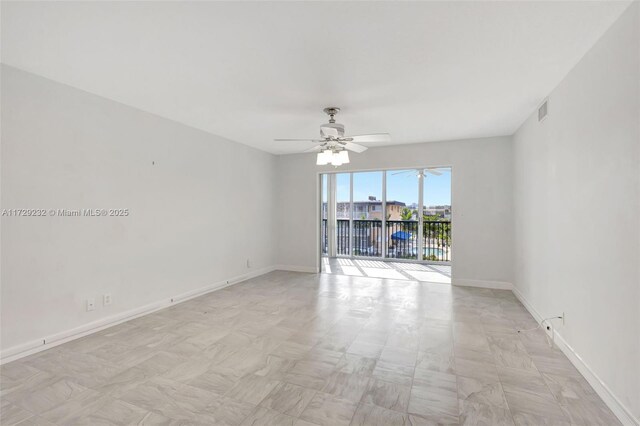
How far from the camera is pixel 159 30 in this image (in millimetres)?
1916

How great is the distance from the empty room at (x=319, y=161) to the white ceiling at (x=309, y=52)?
0.02m

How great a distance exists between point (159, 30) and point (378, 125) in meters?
2.75

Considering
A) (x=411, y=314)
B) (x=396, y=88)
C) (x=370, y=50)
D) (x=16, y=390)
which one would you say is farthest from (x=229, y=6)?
(x=411, y=314)

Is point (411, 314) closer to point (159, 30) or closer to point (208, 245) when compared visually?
point (208, 245)

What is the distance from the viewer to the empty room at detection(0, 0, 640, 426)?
1.78m

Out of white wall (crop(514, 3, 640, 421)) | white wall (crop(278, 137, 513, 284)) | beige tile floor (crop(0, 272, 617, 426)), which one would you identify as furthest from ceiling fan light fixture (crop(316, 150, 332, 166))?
white wall (crop(514, 3, 640, 421))

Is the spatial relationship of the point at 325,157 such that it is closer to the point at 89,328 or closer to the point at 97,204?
the point at 97,204

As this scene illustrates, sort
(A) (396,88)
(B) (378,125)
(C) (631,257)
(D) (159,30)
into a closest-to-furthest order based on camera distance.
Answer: (C) (631,257) → (D) (159,30) → (A) (396,88) → (B) (378,125)

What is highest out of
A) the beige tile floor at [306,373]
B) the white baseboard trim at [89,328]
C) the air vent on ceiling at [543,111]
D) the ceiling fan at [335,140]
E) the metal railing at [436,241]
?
the air vent on ceiling at [543,111]

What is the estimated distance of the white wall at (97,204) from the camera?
2465 millimetres

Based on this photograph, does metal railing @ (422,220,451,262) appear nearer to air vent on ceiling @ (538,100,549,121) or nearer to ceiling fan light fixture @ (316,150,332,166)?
air vent on ceiling @ (538,100,549,121)
